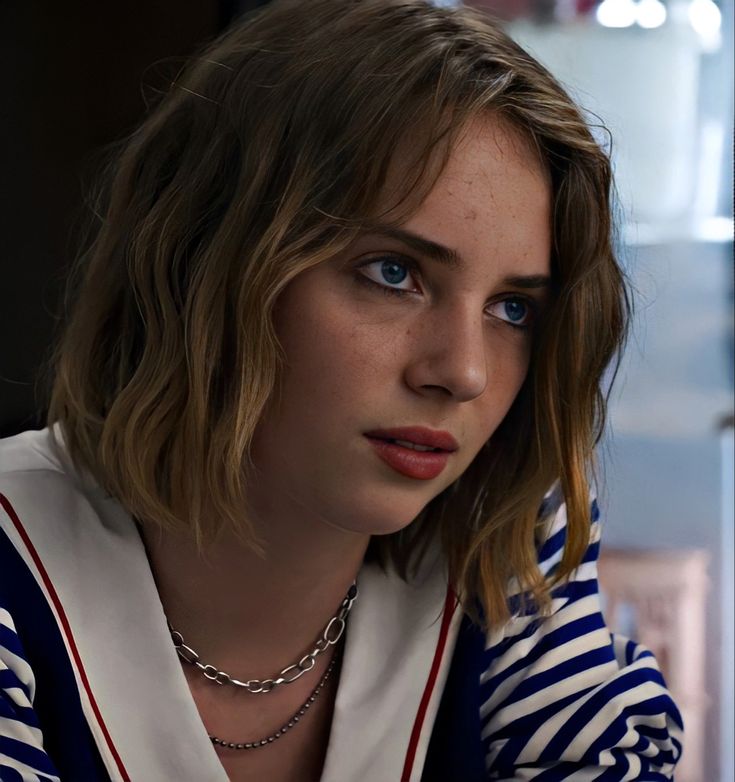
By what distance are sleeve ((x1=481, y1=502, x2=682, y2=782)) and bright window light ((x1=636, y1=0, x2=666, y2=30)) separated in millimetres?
810

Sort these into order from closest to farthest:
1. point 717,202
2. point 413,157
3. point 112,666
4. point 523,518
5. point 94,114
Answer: point 413,157 < point 112,666 < point 523,518 < point 94,114 < point 717,202

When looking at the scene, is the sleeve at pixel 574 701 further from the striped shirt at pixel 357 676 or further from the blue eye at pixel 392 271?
the blue eye at pixel 392 271

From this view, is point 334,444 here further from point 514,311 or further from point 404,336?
point 514,311

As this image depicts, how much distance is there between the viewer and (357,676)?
3.34 feet

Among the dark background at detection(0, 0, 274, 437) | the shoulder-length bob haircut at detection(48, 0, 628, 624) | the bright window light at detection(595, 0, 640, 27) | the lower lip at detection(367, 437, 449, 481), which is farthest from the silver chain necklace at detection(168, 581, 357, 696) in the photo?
the bright window light at detection(595, 0, 640, 27)

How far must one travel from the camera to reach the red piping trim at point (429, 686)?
1.00 meters

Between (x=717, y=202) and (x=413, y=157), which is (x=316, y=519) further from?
(x=717, y=202)

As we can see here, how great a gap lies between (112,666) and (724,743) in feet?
3.34

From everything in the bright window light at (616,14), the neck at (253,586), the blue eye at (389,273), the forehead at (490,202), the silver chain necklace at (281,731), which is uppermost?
the bright window light at (616,14)

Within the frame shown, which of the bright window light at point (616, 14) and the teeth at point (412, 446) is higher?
the bright window light at point (616, 14)

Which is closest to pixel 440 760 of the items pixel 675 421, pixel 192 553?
pixel 192 553

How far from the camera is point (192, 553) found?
3.21ft

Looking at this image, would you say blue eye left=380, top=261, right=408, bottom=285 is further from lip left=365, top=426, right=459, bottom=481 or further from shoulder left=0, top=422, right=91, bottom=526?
shoulder left=0, top=422, right=91, bottom=526

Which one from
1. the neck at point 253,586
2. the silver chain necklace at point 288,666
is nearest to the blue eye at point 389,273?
the neck at point 253,586
